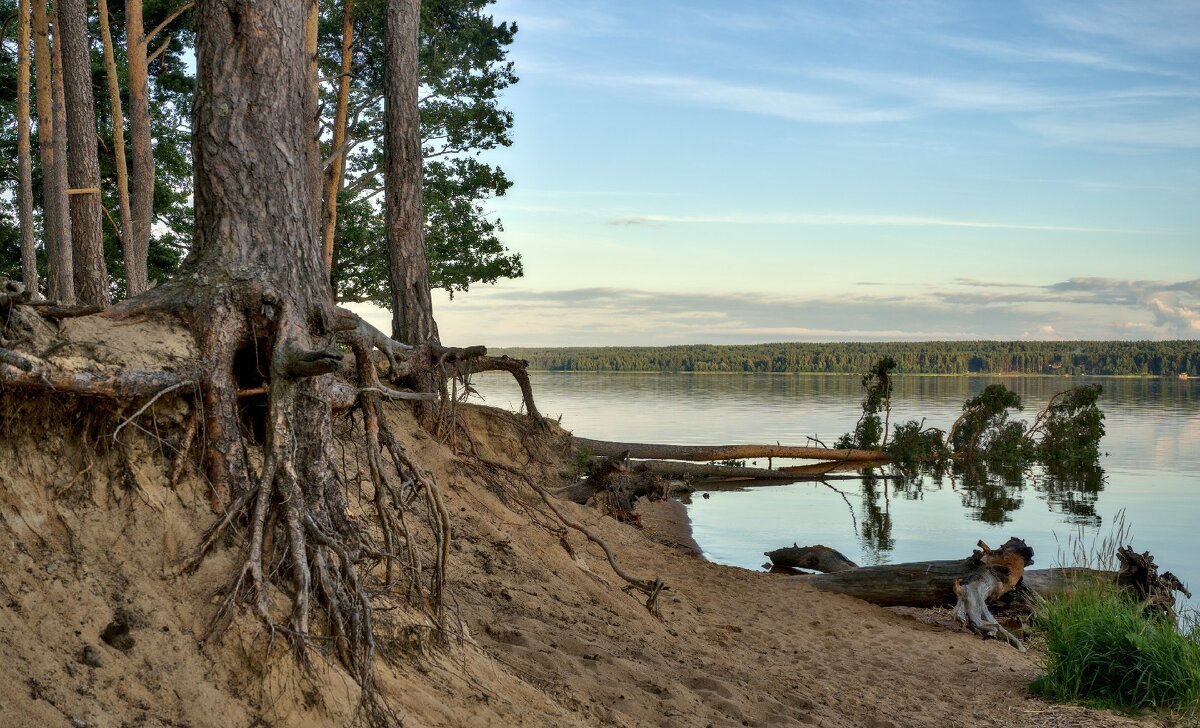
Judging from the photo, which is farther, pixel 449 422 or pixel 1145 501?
pixel 1145 501

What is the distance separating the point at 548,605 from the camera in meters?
8.23

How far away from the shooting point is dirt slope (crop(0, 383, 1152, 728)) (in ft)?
13.9

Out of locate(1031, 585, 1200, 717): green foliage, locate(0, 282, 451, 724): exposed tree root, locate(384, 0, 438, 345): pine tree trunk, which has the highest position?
locate(384, 0, 438, 345): pine tree trunk

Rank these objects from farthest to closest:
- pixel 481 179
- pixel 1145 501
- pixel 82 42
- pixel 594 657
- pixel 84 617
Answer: pixel 481 179, pixel 1145 501, pixel 82 42, pixel 594 657, pixel 84 617

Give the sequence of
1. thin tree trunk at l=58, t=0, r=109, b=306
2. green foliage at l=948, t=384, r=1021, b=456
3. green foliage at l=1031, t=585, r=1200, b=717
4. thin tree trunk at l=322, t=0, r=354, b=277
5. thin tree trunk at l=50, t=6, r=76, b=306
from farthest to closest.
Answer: green foliage at l=948, t=384, r=1021, b=456 < thin tree trunk at l=322, t=0, r=354, b=277 < thin tree trunk at l=50, t=6, r=76, b=306 < thin tree trunk at l=58, t=0, r=109, b=306 < green foliage at l=1031, t=585, r=1200, b=717

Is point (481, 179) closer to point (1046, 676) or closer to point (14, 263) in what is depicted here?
point (14, 263)

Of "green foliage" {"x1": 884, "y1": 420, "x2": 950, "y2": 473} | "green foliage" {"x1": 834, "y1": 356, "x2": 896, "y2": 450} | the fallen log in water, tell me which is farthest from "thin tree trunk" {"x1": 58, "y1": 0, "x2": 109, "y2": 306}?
"green foliage" {"x1": 884, "y1": 420, "x2": 950, "y2": 473}

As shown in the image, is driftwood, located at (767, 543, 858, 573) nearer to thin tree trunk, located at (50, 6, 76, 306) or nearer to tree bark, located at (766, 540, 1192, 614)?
tree bark, located at (766, 540, 1192, 614)

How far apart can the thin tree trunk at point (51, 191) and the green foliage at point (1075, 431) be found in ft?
84.2

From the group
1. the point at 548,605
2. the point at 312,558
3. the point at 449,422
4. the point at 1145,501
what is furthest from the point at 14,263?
the point at 1145,501

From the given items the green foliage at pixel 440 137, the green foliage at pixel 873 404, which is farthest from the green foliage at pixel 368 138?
the green foliage at pixel 873 404

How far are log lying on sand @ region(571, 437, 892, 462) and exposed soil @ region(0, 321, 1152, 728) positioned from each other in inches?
607

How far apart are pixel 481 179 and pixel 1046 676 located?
22.3 meters

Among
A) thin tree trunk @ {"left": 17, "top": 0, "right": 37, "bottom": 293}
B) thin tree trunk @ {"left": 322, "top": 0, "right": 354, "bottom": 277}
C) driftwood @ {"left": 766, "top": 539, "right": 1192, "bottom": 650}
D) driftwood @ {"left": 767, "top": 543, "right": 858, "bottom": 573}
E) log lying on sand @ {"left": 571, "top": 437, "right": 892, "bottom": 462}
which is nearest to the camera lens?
driftwood @ {"left": 766, "top": 539, "right": 1192, "bottom": 650}
